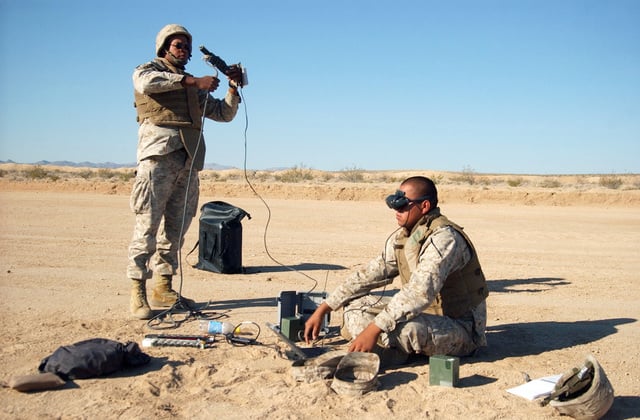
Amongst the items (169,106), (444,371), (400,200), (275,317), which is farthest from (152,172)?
(444,371)

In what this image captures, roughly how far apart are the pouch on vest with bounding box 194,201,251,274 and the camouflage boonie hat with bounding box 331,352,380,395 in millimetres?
4273

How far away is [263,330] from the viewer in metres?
5.39

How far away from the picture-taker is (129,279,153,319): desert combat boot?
5.53 meters

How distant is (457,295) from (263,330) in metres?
1.79

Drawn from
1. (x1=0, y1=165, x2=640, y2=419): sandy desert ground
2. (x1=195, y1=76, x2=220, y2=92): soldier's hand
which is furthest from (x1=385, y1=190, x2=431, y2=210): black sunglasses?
(x1=195, y1=76, x2=220, y2=92): soldier's hand

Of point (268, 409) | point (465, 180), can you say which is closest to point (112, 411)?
point (268, 409)

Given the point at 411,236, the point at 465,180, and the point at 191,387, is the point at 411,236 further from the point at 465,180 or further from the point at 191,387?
the point at 465,180

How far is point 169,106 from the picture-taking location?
224 inches

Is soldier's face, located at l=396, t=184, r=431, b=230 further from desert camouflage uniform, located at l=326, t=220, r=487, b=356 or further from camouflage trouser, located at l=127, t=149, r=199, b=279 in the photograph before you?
camouflage trouser, located at l=127, t=149, r=199, b=279

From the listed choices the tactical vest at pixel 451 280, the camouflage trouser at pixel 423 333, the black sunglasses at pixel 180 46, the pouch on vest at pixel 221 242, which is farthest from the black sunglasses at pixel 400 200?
the pouch on vest at pixel 221 242

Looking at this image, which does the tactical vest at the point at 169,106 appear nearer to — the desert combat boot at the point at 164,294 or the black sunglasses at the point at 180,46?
the black sunglasses at the point at 180,46

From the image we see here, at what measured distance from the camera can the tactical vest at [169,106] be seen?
18.6ft

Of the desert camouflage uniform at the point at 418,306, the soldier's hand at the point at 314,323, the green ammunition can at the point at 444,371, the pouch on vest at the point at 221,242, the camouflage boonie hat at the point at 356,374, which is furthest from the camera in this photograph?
the pouch on vest at the point at 221,242

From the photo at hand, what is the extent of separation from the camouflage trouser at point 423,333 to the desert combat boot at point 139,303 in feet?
6.35
